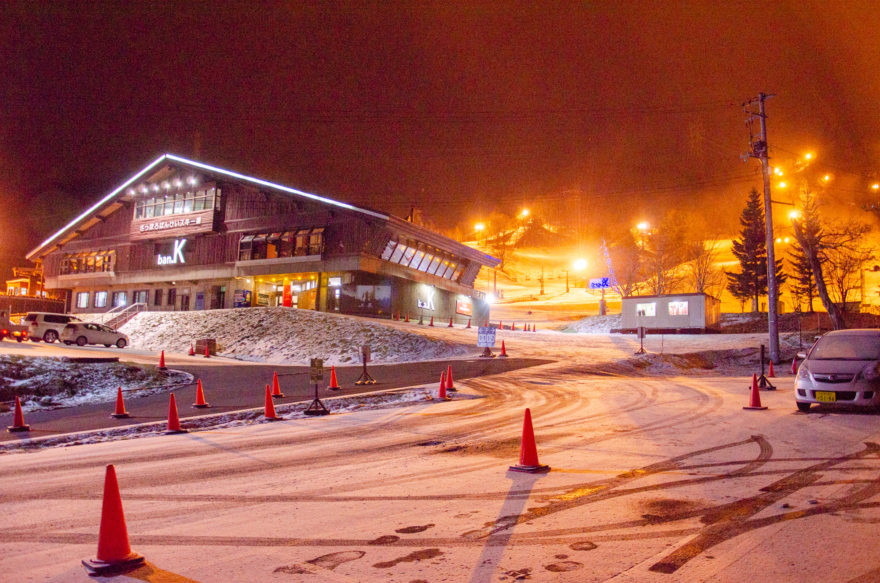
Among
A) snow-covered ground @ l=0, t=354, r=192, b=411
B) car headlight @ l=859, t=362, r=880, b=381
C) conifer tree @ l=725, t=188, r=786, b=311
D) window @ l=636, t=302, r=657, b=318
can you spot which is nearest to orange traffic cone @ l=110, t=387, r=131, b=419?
snow-covered ground @ l=0, t=354, r=192, b=411

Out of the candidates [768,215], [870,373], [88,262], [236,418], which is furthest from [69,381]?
[88,262]

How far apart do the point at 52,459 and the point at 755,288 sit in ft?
254

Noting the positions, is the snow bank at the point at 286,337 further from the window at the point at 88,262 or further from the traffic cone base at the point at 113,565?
the traffic cone base at the point at 113,565

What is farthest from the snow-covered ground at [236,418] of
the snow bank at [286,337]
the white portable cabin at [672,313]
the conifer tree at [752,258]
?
the conifer tree at [752,258]

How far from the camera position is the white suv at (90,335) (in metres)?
33.4

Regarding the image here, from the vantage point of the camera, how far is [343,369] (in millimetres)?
24844

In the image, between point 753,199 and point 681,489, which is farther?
point 753,199

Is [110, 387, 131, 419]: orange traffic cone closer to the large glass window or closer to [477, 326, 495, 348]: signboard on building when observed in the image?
[477, 326, 495, 348]: signboard on building

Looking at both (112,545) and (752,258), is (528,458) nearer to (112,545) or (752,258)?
(112,545)

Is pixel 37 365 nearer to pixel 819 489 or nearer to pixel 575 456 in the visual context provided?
pixel 575 456

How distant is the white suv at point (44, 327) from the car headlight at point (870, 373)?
1479 inches

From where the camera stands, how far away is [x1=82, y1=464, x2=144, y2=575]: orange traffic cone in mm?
4113

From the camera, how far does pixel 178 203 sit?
2034 inches

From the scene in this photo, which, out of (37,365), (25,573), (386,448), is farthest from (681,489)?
(37,365)
